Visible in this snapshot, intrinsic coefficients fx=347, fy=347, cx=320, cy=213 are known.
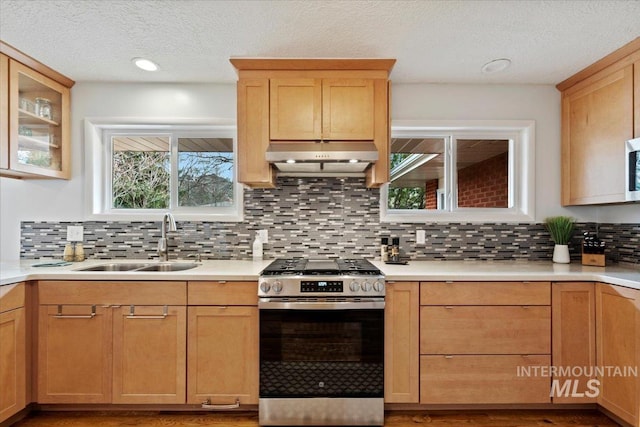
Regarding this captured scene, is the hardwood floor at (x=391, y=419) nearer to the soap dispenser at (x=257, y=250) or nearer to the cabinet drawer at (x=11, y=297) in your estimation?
the cabinet drawer at (x=11, y=297)

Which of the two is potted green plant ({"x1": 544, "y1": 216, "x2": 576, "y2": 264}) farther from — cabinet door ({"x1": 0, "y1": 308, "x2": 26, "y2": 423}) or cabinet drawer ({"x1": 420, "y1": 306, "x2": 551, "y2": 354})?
cabinet door ({"x1": 0, "y1": 308, "x2": 26, "y2": 423})

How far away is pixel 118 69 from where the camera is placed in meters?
2.50

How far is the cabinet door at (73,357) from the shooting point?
6.86 feet

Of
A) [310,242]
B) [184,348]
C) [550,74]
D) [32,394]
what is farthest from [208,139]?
[550,74]

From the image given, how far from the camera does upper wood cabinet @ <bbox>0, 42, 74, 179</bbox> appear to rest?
2215 millimetres

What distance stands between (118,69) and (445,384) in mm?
3063

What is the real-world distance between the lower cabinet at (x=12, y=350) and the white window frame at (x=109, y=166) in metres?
0.91

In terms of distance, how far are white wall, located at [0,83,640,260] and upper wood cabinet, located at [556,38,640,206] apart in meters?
0.11

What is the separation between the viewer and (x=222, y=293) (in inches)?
83.2

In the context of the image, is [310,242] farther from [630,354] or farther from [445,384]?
[630,354]

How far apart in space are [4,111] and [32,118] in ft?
0.82

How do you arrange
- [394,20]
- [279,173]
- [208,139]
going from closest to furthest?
[394,20]
[279,173]
[208,139]

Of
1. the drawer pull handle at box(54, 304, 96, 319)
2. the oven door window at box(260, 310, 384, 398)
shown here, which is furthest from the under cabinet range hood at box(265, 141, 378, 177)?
the drawer pull handle at box(54, 304, 96, 319)

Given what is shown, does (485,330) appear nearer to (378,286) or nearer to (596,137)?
(378,286)
